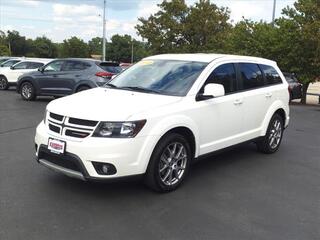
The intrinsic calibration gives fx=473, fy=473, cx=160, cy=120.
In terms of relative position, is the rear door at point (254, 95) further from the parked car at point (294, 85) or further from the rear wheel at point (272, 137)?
the parked car at point (294, 85)

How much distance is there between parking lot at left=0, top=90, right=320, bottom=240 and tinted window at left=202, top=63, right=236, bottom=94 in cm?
123

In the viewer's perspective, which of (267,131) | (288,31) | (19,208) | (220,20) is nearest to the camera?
(19,208)

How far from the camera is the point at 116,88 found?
6.59m

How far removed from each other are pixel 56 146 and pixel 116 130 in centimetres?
76

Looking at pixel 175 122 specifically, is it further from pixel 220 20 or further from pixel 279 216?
pixel 220 20

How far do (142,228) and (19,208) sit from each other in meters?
1.40

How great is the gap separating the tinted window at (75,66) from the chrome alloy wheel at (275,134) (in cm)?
914

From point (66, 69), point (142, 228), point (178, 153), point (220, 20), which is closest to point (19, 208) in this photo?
point (142, 228)

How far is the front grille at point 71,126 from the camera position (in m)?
5.18

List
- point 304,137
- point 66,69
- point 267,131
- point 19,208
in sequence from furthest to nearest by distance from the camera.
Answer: point 66,69
point 304,137
point 267,131
point 19,208

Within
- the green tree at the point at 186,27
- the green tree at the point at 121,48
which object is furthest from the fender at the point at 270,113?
the green tree at the point at 121,48

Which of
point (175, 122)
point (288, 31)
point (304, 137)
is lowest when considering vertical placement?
point (304, 137)

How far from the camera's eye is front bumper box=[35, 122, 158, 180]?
508 cm

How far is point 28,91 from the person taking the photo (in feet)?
57.7
